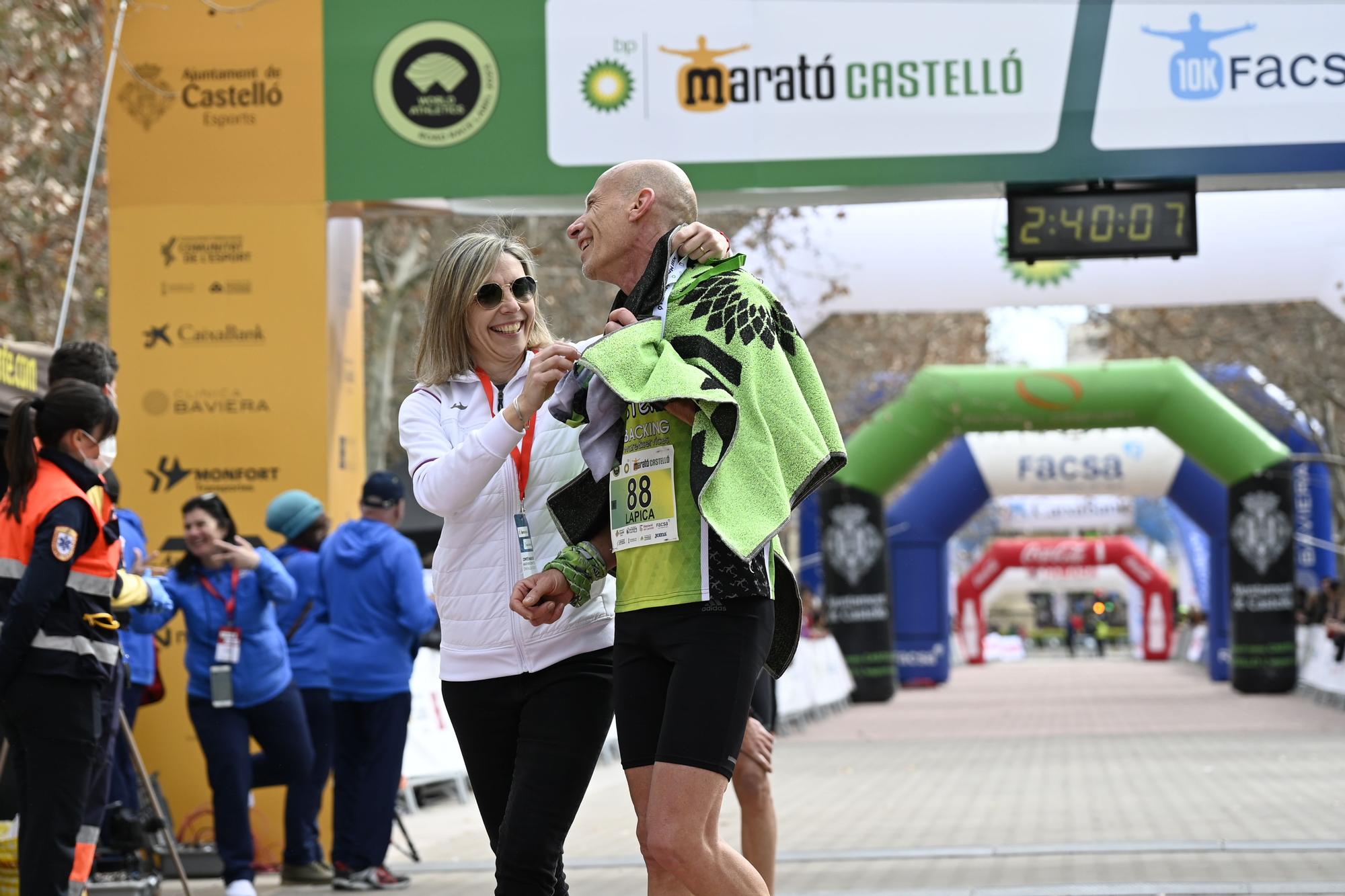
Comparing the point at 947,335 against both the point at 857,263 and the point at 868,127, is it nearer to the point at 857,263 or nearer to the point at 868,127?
the point at 857,263

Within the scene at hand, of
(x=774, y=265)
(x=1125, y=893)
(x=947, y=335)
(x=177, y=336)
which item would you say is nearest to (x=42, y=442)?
(x=177, y=336)

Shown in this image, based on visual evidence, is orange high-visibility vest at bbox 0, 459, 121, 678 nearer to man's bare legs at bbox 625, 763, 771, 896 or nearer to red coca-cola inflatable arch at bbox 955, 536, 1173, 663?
man's bare legs at bbox 625, 763, 771, 896

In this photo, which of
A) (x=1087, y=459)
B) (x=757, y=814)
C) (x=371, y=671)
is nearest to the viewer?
(x=757, y=814)

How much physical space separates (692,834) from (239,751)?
4.86m

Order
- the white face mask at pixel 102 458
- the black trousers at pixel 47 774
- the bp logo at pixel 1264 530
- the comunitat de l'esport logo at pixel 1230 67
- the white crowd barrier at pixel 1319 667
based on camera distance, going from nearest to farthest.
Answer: the black trousers at pixel 47 774 → the white face mask at pixel 102 458 → the comunitat de l'esport logo at pixel 1230 67 → the white crowd barrier at pixel 1319 667 → the bp logo at pixel 1264 530

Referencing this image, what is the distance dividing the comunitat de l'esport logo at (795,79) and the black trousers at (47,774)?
4.44m

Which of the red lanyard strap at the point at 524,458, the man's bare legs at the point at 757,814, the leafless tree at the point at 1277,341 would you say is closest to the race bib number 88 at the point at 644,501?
the red lanyard strap at the point at 524,458

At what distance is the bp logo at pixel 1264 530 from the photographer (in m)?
23.8

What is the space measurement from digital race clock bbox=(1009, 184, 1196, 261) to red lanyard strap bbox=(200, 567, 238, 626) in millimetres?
4130

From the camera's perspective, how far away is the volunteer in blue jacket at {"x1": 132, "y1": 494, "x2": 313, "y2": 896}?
7.88m

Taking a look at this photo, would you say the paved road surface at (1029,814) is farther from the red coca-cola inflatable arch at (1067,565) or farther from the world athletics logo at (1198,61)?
the red coca-cola inflatable arch at (1067,565)

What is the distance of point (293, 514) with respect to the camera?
883cm

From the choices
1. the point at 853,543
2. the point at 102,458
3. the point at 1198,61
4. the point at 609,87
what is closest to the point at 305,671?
the point at 102,458

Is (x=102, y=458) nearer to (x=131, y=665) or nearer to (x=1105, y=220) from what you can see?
(x=131, y=665)
